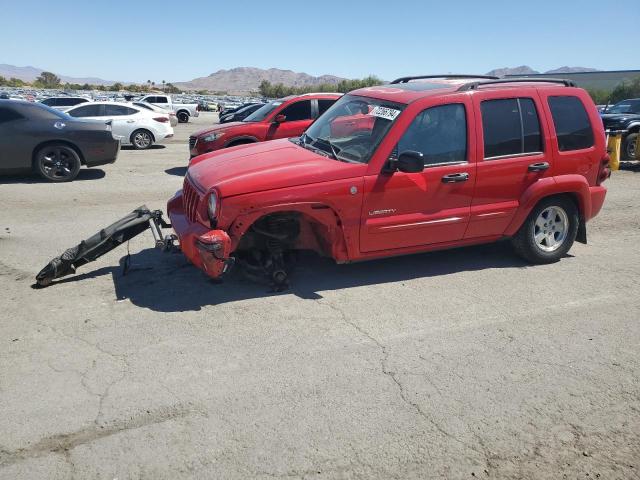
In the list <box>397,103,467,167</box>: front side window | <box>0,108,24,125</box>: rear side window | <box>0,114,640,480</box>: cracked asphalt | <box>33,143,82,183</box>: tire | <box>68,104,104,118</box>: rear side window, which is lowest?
<box>0,114,640,480</box>: cracked asphalt

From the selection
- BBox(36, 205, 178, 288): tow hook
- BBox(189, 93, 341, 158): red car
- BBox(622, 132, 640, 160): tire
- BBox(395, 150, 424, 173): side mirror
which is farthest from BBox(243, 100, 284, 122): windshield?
BBox(622, 132, 640, 160): tire

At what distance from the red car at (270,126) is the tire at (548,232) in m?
6.54

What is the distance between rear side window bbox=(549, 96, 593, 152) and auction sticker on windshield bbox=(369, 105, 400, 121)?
6.14ft

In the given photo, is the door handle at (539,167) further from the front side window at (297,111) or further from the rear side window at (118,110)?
the rear side window at (118,110)

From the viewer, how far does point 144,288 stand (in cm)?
544

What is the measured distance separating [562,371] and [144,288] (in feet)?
12.2

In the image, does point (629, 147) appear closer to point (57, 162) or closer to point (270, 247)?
point (270, 247)

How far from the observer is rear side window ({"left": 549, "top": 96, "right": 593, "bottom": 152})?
617 centimetres

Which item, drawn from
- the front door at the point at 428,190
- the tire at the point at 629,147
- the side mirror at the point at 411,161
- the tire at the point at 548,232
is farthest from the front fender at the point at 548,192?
the tire at the point at 629,147

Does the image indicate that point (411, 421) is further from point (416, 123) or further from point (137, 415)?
point (416, 123)

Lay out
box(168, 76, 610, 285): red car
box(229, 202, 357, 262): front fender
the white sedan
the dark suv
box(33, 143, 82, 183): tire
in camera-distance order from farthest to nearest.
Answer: the white sedan → the dark suv → box(33, 143, 82, 183): tire → box(168, 76, 610, 285): red car → box(229, 202, 357, 262): front fender

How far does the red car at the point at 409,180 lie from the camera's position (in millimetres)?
5082

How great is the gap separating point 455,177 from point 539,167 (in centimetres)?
106

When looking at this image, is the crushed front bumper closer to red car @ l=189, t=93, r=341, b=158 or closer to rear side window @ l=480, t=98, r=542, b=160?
rear side window @ l=480, t=98, r=542, b=160
